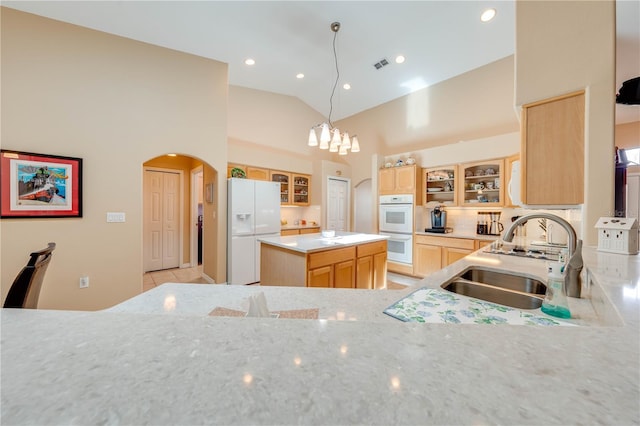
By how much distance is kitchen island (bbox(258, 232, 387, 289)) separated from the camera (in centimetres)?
247

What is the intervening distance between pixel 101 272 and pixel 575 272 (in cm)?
416

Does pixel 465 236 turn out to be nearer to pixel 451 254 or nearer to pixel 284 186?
pixel 451 254

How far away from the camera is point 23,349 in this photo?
357 mm

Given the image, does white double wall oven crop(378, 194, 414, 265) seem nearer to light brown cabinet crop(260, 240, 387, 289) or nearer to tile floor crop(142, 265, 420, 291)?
tile floor crop(142, 265, 420, 291)

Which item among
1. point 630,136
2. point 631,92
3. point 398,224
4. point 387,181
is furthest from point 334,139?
point 630,136

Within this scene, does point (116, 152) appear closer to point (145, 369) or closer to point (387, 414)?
point (145, 369)

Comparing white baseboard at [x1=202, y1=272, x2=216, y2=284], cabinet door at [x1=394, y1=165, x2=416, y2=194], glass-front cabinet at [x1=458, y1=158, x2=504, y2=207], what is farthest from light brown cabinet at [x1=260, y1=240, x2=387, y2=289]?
glass-front cabinet at [x1=458, y1=158, x2=504, y2=207]

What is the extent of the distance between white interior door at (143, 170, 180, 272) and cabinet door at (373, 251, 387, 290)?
4.05 meters

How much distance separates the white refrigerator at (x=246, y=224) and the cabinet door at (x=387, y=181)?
2183 millimetres

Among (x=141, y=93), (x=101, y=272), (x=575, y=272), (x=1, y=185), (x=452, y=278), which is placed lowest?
(x=101, y=272)

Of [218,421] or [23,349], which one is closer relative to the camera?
[218,421]

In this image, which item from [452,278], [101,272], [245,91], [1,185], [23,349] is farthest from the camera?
[245,91]

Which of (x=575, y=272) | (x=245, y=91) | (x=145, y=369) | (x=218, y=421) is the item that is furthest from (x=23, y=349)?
(x=245, y=91)

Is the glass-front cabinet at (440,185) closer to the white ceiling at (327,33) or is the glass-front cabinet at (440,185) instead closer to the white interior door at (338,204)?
the white ceiling at (327,33)
